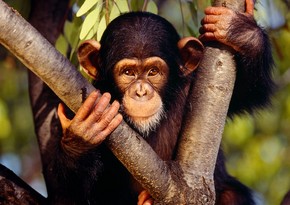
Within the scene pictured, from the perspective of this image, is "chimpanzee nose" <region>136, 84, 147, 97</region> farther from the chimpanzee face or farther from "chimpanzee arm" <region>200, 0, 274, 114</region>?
"chimpanzee arm" <region>200, 0, 274, 114</region>

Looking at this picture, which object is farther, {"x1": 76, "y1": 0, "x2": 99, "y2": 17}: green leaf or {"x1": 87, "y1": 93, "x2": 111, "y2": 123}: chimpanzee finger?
{"x1": 76, "y1": 0, "x2": 99, "y2": 17}: green leaf

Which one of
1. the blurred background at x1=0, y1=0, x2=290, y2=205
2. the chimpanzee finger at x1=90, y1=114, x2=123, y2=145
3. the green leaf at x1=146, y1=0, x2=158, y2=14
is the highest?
the chimpanzee finger at x1=90, y1=114, x2=123, y2=145

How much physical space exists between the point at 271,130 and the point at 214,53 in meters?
4.69

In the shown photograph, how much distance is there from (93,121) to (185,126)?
581 millimetres

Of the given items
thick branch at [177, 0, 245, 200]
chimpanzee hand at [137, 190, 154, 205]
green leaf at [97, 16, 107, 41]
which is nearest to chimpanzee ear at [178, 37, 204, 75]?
green leaf at [97, 16, 107, 41]

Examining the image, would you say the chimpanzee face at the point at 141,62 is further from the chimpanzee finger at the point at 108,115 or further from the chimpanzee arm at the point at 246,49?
the chimpanzee finger at the point at 108,115

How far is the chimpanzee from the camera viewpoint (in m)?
5.07

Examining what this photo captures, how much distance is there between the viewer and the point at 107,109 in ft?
13.1

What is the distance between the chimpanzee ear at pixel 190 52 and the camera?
5375 mm

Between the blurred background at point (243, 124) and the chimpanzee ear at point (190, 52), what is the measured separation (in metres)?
0.39

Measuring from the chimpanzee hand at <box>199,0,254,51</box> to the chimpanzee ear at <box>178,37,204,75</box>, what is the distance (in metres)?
0.47

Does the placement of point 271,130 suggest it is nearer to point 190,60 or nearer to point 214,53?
point 190,60

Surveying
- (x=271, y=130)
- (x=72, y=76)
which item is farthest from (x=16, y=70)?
(x=72, y=76)

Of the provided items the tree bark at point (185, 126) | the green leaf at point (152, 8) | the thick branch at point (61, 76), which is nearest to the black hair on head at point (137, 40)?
the green leaf at point (152, 8)
